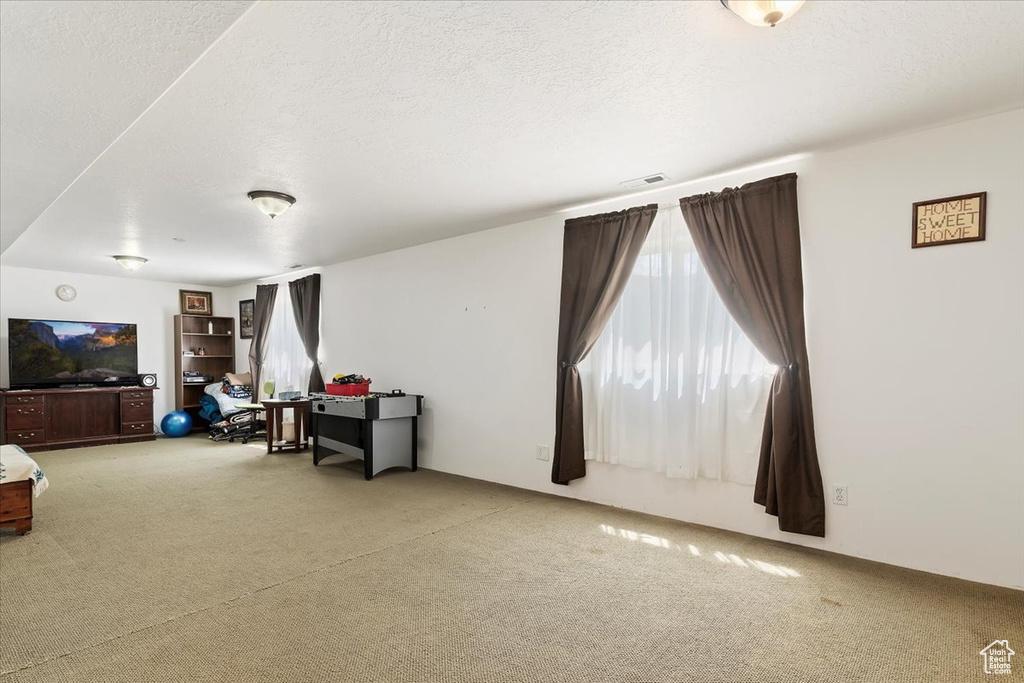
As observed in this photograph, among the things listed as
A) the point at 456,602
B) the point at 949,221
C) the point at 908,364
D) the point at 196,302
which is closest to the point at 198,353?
the point at 196,302

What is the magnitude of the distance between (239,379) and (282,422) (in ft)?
6.21

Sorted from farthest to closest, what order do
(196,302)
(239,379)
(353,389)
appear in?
1. (196,302)
2. (239,379)
3. (353,389)

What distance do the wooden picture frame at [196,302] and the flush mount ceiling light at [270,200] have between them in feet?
19.0

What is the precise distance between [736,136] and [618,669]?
279 centimetres

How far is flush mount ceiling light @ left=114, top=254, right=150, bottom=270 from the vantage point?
625cm

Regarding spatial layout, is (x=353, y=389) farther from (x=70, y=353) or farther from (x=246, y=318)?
(x=70, y=353)

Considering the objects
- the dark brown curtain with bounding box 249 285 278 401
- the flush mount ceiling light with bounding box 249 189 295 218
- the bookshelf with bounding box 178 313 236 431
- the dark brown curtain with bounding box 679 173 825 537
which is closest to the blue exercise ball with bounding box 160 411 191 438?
the bookshelf with bounding box 178 313 236 431

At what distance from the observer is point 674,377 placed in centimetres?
386

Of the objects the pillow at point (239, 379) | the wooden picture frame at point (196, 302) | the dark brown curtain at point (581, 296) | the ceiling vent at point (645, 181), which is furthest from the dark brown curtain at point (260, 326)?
the ceiling vent at point (645, 181)

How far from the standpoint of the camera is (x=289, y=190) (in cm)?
387

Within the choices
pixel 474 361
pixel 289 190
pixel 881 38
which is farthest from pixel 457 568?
pixel 881 38

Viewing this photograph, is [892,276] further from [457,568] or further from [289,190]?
[289,190]

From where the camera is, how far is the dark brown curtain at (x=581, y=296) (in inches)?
162

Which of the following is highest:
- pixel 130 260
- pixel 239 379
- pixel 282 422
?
pixel 130 260
